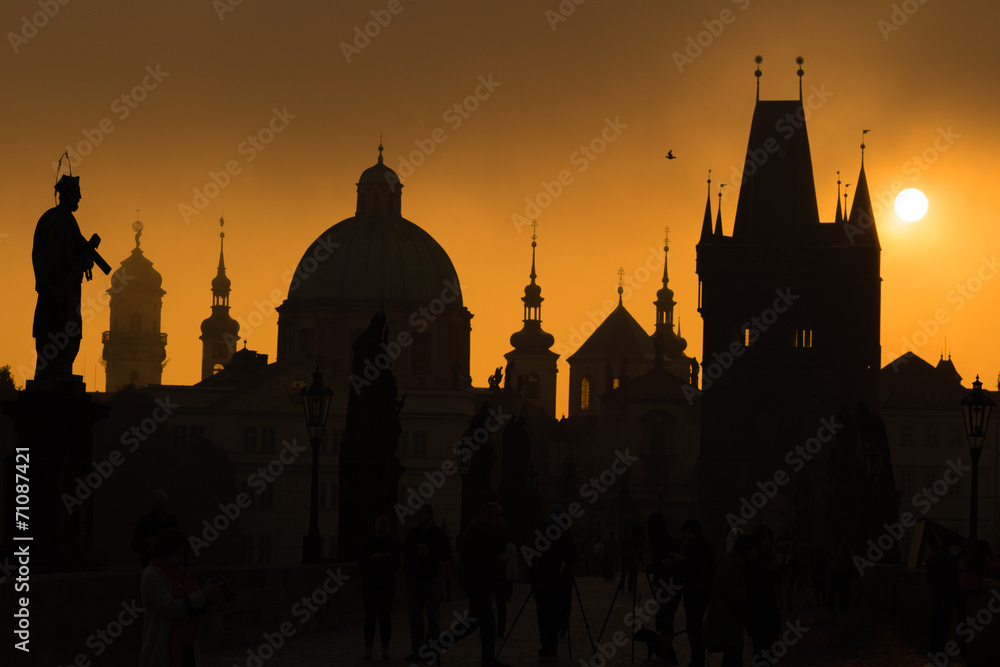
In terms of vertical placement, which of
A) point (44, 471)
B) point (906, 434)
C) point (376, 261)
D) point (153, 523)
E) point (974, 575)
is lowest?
point (974, 575)

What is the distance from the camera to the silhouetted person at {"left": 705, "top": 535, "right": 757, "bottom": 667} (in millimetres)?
16062

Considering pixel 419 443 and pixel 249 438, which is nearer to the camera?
pixel 249 438

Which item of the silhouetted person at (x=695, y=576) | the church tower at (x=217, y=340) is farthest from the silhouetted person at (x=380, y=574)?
the church tower at (x=217, y=340)

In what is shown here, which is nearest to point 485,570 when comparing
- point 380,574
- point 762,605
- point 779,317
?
point 380,574

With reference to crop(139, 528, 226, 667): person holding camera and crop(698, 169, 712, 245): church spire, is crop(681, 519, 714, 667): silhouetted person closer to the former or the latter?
crop(139, 528, 226, 667): person holding camera

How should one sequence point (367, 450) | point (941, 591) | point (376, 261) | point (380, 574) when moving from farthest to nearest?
point (376, 261)
point (367, 450)
point (941, 591)
point (380, 574)

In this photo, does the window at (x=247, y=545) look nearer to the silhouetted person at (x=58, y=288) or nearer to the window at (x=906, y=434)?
the window at (x=906, y=434)

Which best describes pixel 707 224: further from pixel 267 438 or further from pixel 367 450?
pixel 367 450

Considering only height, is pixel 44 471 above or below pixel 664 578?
above

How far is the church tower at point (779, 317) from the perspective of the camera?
10869 centimetres

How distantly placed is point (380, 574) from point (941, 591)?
6.30 metres

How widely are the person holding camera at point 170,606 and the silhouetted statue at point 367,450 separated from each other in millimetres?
17554

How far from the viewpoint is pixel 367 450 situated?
29953 millimetres

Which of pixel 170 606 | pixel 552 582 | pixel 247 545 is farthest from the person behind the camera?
pixel 247 545
